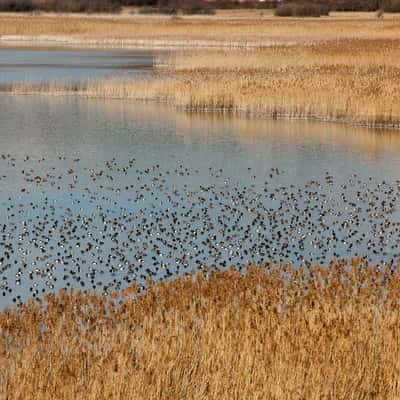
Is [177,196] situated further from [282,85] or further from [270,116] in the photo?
[282,85]

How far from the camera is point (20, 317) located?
6996 millimetres

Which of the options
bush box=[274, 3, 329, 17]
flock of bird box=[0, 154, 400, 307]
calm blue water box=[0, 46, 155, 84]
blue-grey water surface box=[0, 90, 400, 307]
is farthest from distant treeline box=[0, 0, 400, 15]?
flock of bird box=[0, 154, 400, 307]

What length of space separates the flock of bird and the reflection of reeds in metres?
6.99

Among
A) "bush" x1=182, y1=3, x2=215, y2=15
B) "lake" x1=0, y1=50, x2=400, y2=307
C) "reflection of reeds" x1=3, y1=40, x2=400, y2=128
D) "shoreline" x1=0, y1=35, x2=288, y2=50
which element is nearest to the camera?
"lake" x1=0, y1=50, x2=400, y2=307

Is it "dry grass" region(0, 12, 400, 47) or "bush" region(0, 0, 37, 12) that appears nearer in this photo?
"dry grass" region(0, 12, 400, 47)

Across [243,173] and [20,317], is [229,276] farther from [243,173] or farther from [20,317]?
[243,173]

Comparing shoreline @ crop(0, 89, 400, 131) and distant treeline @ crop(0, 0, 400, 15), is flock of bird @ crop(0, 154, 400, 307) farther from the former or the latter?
distant treeline @ crop(0, 0, 400, 15)

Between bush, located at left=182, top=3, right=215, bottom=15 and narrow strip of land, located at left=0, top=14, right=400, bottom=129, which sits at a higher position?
bush, located at left=182, top=3, right=215, bottom=15

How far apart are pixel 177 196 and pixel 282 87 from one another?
10.6 m

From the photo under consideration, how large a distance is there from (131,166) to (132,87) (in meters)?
10.9

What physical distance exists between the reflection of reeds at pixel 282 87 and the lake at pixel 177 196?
84cm

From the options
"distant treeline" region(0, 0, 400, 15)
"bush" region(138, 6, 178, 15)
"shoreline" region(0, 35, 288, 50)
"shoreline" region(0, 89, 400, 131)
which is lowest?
"shoreline" region(0, 89, 400, 131)

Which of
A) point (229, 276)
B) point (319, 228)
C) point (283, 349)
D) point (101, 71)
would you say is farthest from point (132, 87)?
point (283, 349)

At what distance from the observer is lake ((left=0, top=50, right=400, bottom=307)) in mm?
10375
